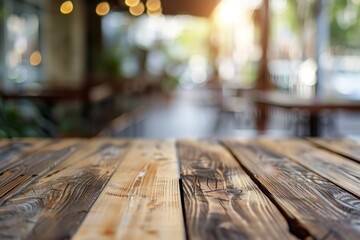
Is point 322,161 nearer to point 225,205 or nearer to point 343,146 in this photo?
point 343,146

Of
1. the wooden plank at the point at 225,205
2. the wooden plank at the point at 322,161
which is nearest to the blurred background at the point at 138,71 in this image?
the wooden plank at the point at 322,161

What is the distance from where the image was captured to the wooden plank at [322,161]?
1.13 meters

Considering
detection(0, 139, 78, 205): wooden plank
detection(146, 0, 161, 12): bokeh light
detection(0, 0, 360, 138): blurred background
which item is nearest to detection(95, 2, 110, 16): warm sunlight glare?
detection(0, 0, 360, 138): blurred background

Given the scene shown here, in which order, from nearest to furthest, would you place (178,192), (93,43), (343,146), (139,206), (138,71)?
(139,206) → (178,192) → (343,146) → (93,43) → (138,71)

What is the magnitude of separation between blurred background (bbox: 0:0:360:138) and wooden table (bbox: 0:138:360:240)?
231 cm

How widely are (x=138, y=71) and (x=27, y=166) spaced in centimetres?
1106

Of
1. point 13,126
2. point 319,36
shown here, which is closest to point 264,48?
point 319,36

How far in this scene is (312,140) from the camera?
1.84 meters

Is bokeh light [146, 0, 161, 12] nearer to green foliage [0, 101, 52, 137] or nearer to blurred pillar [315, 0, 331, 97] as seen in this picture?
blurred pillar [315, 0, 331, 97]

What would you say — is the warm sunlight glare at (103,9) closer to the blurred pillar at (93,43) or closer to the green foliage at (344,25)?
the blurred pillar at (93,43)

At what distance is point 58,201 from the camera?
0.92 meters

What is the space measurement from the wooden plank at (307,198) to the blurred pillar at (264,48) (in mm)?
5918

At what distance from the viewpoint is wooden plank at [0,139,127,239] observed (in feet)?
2.48

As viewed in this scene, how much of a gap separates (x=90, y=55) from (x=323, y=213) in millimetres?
8030
